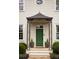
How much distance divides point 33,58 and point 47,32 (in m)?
6.19

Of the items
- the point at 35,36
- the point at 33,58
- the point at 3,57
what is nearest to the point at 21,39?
the point at 35,36

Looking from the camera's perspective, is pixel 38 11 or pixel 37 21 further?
pixel 37 21

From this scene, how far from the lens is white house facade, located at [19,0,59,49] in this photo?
2208cm

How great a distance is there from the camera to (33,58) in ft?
54.7

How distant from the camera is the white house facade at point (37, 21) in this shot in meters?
22.1

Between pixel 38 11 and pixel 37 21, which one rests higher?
pixel 38 11

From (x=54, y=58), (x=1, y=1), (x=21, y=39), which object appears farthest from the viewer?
(x=21, y=39)

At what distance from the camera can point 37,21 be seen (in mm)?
22297

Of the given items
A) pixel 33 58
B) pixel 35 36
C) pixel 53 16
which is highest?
pixel 53 16

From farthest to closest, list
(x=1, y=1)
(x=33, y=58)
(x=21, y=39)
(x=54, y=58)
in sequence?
(x=21, y=39), (x=33, y=58), (x=54, y=58), (x=1, y=1)

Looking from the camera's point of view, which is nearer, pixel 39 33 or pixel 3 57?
pixel 3 57

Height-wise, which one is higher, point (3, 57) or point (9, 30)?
point (9, 30)
